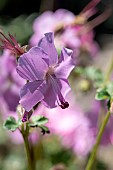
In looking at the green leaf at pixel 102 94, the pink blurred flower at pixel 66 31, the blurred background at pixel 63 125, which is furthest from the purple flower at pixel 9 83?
the green leaf at pixel 102 94

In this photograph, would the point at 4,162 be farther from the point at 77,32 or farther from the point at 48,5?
the point at 48,5

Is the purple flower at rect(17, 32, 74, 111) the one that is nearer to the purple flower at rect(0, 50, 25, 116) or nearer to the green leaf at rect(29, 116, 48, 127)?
the green leaf at rect(29, 116, 48, 127)

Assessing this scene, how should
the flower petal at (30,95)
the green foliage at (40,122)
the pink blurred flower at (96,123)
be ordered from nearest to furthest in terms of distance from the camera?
the flower petal at (30,95) < the green foliage at (40,122) < the pink blurred flower at (96,123)

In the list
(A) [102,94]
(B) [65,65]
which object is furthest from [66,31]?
(B) [65,65]

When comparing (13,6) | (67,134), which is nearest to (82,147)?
(67,134)

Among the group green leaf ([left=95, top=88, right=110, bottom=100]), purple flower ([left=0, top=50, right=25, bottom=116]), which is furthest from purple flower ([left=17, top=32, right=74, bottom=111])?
purple flower ([left=0, top=50, right=25, bottom=116])

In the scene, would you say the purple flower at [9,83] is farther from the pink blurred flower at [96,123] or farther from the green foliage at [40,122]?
the green foliage at [40,122]

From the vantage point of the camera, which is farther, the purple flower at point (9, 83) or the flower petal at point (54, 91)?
the purple flower at point (9, 83)
